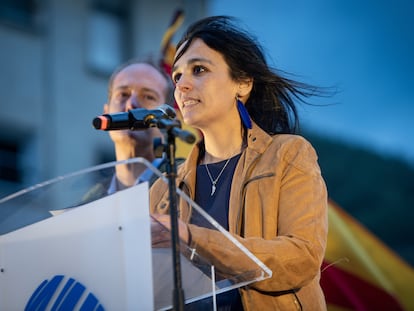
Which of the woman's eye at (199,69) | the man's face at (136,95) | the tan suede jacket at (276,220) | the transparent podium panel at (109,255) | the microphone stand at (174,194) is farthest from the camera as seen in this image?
the man's face at (136,95)

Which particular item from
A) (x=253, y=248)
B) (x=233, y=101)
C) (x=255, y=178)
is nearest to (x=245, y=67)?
(x=233, y=101)

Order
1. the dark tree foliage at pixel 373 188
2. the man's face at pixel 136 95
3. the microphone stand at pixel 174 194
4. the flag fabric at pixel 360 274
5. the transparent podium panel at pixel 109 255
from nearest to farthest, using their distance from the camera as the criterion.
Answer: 1. the microphone stand at pixel 174 194
2. the transparent podium panel at pixel 109 255
3. the man's face at pixel 136 95
4. the flag fabric at pixel 360 274
5. the dark tree foliage at pixel 373 188

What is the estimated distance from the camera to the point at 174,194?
9.43 feet

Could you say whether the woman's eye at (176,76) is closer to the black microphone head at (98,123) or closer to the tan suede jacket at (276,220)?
the tan suede jacket at (276,220)

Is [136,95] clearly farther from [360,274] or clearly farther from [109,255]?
[360,274]

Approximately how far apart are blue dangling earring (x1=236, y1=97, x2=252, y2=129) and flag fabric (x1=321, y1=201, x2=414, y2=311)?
2.81 metres

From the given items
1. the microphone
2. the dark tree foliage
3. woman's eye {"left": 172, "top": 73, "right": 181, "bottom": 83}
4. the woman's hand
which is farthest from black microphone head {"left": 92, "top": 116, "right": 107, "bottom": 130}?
the dark tree foliage

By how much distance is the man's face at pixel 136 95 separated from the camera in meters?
5.02

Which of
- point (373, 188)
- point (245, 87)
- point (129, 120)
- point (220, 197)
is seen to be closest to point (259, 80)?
point (245, 87)

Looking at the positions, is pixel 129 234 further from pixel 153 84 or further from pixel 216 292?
pixel 153 84

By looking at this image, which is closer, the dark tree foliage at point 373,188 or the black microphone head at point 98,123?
the black microphone head at point 98,123

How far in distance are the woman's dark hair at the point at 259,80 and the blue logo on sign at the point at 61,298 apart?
1131 mm

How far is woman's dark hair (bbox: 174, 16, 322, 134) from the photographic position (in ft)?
12.5

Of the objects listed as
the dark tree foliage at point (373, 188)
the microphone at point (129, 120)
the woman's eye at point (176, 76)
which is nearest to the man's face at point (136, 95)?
the woman's eye at point (176, 76)
